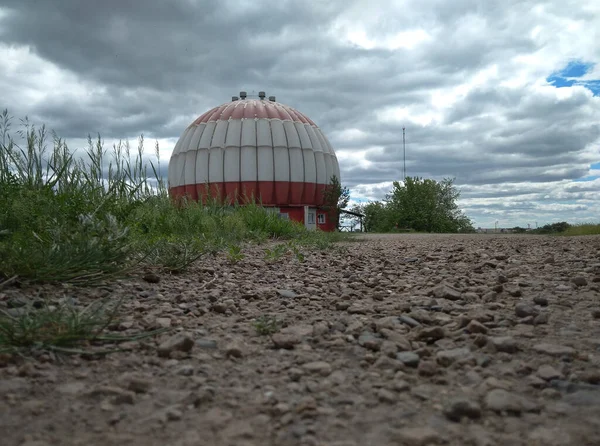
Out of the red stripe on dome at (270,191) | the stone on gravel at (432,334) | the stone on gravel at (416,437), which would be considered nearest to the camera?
the stone on gravel at (416,437)

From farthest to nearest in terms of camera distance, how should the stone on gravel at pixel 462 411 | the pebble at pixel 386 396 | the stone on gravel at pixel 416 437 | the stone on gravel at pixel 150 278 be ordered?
1. the stone on gravel at pixel 150 278
2. the pebble at pixel 386 396
3. the stone on gravel at pixel 462 411
4. the stone on gravel at pixel 416 437

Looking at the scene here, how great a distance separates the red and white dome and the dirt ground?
1931cm

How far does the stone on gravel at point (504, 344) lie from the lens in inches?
82.3

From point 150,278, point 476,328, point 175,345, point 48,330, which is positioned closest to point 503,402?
point 476,328

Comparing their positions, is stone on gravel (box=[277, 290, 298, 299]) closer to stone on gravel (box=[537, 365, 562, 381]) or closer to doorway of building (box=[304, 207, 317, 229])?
stone on gravel (box=[537, 365, 562, 381])

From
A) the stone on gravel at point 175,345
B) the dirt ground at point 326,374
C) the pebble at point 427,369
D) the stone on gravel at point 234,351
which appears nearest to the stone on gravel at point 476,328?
the dirt ground at point 326,374

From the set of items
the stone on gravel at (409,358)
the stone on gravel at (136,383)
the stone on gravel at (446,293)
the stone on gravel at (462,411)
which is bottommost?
the stone on gravel at (462,411)

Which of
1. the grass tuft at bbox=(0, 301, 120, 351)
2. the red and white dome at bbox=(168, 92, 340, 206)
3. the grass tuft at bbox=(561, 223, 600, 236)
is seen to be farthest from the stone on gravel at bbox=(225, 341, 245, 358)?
the red and white dome at bbox=(168, 92, 340, 206)

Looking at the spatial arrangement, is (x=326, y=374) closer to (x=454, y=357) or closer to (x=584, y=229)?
(x=454, y=357)

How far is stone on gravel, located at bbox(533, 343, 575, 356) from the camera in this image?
2033mm

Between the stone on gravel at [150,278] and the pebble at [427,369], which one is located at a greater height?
the stone on gravel at [150,278]

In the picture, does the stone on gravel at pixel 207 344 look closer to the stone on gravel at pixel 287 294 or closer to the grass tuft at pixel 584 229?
the stone on gravel at pixel 287 294

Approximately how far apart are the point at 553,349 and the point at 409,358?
648 millimetres

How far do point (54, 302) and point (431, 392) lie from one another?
2183 mm
